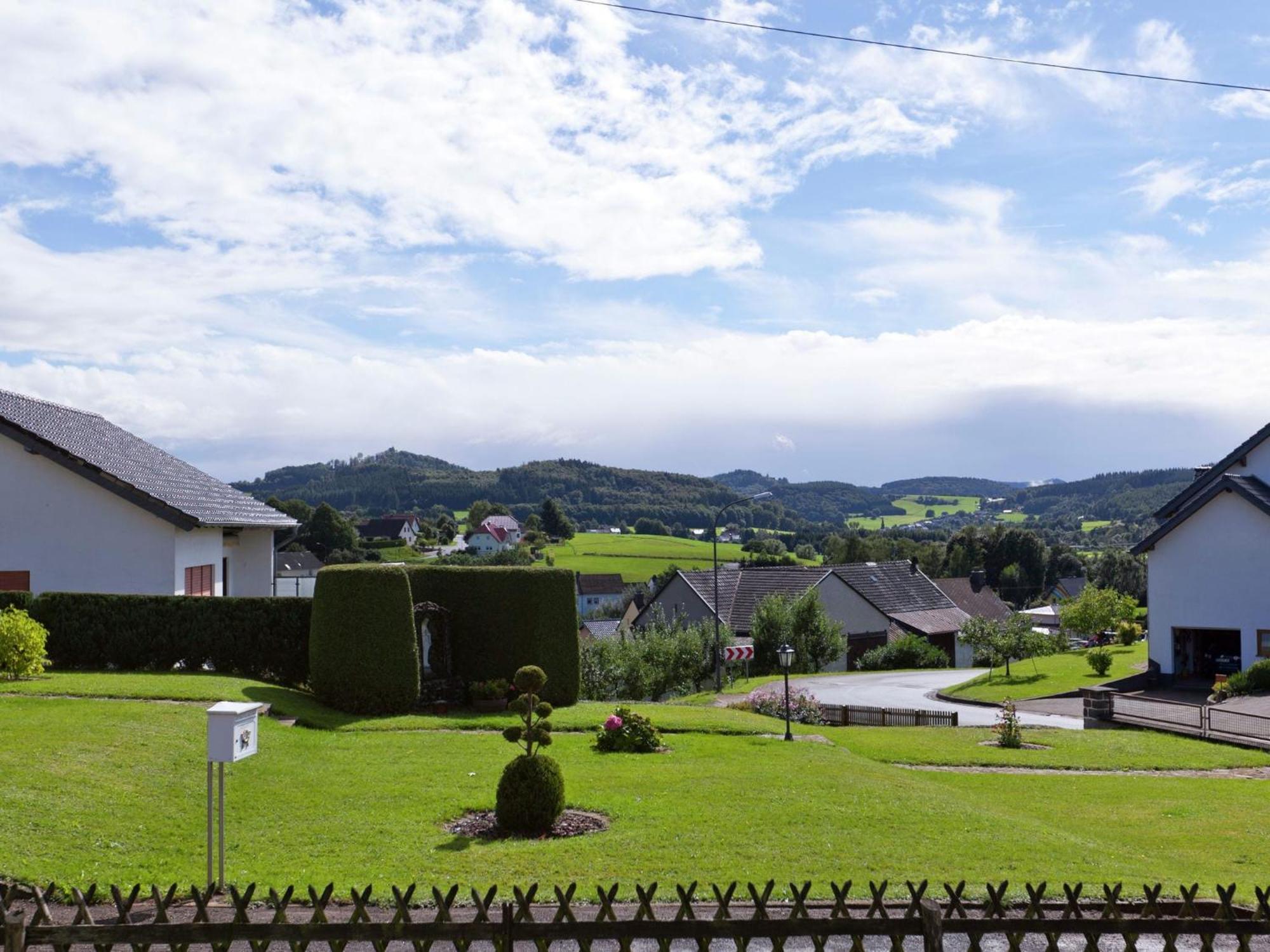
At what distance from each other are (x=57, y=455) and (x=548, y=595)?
12.8m

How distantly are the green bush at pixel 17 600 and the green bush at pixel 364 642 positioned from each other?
6267 mm

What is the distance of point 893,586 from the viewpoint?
2689 inches

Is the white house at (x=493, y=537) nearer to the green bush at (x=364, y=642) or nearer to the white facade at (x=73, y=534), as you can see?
the white facade at (x=73, y=534)

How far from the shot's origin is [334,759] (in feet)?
52.9

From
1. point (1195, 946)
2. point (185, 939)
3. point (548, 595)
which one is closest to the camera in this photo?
point (185, 939)

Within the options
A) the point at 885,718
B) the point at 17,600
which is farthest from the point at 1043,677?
the point at 17,600

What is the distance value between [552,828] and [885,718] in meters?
19.1

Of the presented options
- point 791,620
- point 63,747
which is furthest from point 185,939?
point 791,620

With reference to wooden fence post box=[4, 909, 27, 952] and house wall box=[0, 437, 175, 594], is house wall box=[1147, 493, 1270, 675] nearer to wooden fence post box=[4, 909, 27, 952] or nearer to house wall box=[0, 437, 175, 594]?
house wall box=[0, 437, 175, 594]

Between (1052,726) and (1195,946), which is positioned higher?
(1195,946)

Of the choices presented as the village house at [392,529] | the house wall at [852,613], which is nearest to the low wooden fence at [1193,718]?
the house wall at [852,613]

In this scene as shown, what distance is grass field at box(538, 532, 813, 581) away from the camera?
399 ft

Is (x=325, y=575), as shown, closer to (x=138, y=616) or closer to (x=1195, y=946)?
(x=138, y=616)

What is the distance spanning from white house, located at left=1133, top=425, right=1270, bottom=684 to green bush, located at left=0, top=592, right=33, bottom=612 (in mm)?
33473
